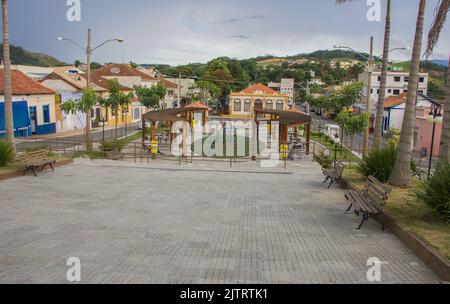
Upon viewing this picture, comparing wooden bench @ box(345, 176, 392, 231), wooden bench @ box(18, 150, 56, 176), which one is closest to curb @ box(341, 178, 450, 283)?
wooden bench @ box(345, 176, 392, 231)

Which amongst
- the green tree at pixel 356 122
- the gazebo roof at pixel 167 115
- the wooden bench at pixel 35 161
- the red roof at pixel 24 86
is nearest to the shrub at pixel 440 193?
the wooden bench at pixel 35 161

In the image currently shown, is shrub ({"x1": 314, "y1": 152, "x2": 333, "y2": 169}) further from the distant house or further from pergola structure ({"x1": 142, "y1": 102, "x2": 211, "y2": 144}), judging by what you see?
the distant house

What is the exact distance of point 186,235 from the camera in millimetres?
8375

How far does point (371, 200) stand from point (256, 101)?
221 ft

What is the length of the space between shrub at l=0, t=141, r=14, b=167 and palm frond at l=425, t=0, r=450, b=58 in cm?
1382

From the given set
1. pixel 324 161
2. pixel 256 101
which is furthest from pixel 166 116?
pixel 256 101

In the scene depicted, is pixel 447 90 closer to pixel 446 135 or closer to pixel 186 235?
pixel 446 135

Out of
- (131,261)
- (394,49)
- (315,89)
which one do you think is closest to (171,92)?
(315,89)

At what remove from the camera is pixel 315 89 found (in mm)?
108688

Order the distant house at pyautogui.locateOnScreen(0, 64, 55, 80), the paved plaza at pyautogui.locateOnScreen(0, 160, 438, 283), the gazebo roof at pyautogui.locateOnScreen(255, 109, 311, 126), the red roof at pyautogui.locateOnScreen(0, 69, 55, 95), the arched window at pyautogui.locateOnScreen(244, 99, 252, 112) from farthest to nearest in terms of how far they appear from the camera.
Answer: the arched window at pyautogui.locateOnScreen(244, 99, 252, 112) < the distant house at pyautogui.locateOnScreen(0, 64, 55, 80) < the red roof at pyautogui.locateOnScreen(0, 69, 55, 95) < the gazebo roof at pyautogui.locateOnScreen(255, 109, 311, 126) < the paved plaza at pyautogui.locateOnScreen(0, 160, 438, 283)

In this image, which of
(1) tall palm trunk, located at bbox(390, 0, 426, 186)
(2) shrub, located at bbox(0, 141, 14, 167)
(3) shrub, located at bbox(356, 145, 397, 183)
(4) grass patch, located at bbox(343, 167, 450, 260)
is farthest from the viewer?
(2) shrub, located at bbox(0, 141, 14, 167)

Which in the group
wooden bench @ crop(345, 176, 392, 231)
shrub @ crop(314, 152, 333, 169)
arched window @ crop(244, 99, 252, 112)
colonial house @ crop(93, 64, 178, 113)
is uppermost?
colonial house @ crop(93, 64, 178, 113)

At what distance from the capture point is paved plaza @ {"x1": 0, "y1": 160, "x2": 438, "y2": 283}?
249 inches
